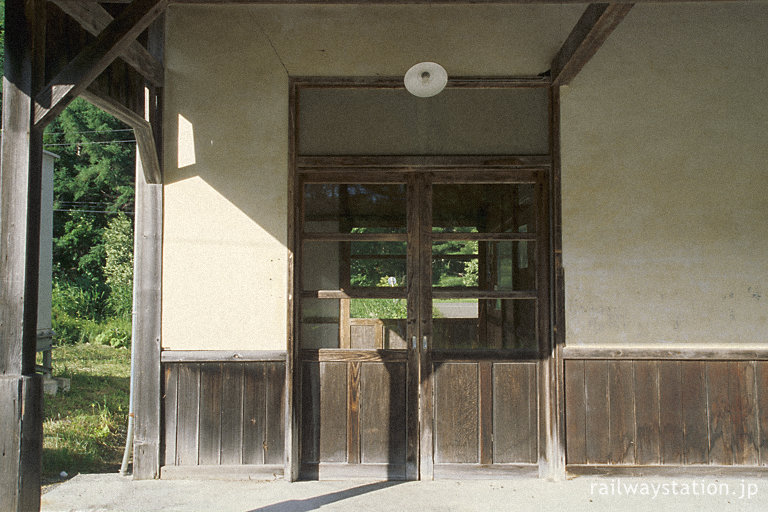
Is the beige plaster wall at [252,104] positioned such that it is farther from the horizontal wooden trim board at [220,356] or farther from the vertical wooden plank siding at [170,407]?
the vertical wooden plank siding at [170,407]

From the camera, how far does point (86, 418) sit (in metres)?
5.23

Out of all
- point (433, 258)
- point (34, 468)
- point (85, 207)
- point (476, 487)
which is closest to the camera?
point (34, 468)

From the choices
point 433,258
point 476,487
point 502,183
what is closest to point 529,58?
point 502,183

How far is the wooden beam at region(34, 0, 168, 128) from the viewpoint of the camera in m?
2.37

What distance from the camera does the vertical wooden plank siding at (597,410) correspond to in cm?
342

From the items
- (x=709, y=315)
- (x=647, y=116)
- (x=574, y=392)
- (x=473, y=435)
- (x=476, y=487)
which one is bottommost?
(x=476, y=487)

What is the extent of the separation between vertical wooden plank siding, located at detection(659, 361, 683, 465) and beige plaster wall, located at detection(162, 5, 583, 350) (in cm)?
207

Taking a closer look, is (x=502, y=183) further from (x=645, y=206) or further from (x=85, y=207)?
(x=85, y=207)

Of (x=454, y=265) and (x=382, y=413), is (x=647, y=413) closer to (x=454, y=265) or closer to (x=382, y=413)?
(x=454, y=265)

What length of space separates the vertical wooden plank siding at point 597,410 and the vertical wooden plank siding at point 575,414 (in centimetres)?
2

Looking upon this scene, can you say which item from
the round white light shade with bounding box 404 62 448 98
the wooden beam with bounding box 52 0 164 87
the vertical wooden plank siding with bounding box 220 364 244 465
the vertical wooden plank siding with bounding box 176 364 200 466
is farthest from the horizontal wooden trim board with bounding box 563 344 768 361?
the wooden beam with bounding box 52 0 164 87

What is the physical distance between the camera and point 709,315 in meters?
3.45

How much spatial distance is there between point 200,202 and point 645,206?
9.20 ft

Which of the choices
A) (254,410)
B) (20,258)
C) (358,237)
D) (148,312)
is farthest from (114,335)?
(20,258)
